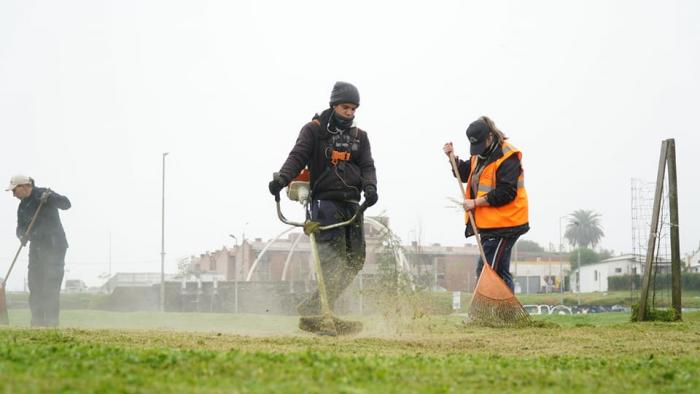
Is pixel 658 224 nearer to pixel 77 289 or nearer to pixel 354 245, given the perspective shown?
pixel 354 245

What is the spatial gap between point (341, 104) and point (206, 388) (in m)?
5.20

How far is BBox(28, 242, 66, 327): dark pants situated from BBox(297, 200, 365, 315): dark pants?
4.99 meters

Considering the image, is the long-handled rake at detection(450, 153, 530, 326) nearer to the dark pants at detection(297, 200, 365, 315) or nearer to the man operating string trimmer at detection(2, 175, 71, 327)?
the dark pants at detection(297, 200, 365, 315)

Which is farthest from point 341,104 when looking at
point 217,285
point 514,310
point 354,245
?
point 217,285

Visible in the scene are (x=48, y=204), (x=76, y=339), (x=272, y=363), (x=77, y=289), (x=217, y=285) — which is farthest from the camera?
(x=77, y=289)

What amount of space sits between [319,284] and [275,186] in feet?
3.62

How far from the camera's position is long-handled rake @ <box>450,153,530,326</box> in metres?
9.73

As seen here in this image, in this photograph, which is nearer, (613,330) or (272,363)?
(272,363)

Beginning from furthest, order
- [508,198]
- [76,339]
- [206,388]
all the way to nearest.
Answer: [508,198] → [76,339] → [206,388]

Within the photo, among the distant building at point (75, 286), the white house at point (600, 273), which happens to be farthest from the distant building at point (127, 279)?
the white house at point (600, 273)

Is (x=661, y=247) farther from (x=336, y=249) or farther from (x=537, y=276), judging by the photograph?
(x=537, y=276)

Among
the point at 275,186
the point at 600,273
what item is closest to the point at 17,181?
the point at 275,186

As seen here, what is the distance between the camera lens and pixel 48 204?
12.6 meters

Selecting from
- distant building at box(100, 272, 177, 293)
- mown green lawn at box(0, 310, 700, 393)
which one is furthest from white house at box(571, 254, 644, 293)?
mown green lawn at box(0, 310, 700, 393)
